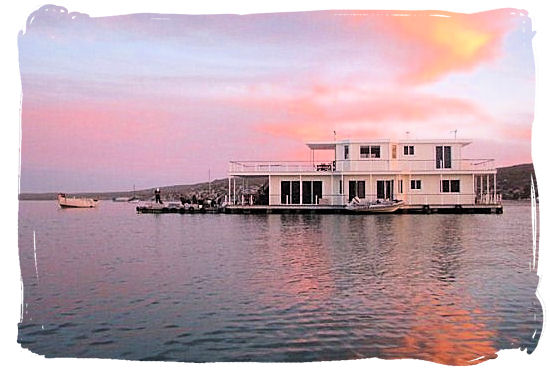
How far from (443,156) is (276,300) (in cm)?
1358

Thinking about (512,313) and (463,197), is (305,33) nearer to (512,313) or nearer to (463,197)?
(512,313)

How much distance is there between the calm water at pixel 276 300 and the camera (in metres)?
3.04

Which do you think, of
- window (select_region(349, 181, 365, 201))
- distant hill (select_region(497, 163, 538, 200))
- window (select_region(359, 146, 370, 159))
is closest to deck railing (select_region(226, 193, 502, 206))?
window (select_region(349, 181, 365, 201))

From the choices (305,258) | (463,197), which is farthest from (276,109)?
(463,197)

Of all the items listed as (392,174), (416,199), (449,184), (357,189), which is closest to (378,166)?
(392,174)

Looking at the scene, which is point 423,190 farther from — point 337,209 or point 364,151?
Answer: point 337,209

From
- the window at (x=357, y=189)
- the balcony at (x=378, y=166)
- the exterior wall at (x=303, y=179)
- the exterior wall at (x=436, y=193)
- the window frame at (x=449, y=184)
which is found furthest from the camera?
the exterior wall at (x=303, y=179)

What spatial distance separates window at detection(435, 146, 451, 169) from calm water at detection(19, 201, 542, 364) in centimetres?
856

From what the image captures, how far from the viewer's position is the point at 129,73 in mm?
3141

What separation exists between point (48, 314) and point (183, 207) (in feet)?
49.3

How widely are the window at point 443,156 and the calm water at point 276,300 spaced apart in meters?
8.56

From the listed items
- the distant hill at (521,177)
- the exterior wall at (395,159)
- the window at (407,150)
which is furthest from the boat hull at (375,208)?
the distant hill at (521,177)

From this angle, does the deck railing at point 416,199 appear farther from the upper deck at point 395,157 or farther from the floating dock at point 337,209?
the upper deck at point 395,157

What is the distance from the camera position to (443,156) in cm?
1700
